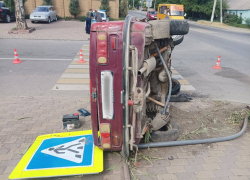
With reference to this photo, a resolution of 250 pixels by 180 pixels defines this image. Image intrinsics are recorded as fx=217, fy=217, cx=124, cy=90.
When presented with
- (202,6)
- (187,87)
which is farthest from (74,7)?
(202,6)

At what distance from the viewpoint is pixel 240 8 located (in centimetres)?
4166

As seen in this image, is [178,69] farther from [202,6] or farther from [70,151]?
[202,6]

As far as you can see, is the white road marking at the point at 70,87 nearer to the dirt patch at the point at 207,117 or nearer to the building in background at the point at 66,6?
the dirt patch at the point at 207,117

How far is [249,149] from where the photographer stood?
12.8ft

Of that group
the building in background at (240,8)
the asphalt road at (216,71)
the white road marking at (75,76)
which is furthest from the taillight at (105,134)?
the building in background at (240,8)

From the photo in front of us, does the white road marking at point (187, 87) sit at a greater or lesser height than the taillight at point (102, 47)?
lesser

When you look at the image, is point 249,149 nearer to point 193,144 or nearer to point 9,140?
point 193,144

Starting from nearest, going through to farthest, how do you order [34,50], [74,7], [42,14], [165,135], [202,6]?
[165,135], [34,50], [42,14], [74,7], [202,6]

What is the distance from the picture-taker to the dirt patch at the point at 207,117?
4.36 metres

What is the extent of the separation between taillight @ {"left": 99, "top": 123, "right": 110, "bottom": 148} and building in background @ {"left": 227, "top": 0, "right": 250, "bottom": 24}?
43.7m

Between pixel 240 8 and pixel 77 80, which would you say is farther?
pixel 240 8

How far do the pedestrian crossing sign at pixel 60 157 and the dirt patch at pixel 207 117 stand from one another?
174 cm

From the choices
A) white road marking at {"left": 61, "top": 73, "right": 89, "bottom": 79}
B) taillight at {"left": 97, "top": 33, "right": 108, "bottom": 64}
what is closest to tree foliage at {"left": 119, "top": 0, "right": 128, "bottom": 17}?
white road marking at {"left": 61, "top": 73, "right": 89, "bottom": 79}

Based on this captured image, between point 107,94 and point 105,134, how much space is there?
0.63m
